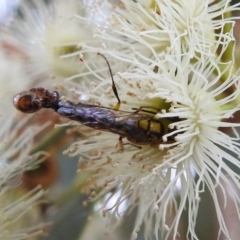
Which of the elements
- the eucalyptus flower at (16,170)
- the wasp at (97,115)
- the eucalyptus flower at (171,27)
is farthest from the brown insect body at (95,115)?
the eucalyptus flower at (16,170)

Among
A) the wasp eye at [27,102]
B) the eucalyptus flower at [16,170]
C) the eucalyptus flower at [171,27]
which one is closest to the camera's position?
the wasp eye at [27,102]

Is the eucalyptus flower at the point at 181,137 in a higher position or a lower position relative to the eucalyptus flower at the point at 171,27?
lower

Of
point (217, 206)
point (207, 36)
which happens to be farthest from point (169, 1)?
point (217, 206)

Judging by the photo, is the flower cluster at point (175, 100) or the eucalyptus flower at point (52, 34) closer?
the flower cluster at point (175, 100)

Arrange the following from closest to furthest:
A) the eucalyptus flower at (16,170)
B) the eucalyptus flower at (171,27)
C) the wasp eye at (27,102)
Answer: the wasp eye at (27,102), the eucalyptus flower at (171,27), the eucalyptus flower at (16,170)

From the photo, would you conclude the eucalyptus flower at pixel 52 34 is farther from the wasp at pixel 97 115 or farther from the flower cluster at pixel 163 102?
the wasp at pixel 97 115

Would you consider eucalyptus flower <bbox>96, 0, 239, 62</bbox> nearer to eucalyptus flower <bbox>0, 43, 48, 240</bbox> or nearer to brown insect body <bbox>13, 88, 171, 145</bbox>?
brown insect body <bbox>13, 88, 171, 145</bbox>

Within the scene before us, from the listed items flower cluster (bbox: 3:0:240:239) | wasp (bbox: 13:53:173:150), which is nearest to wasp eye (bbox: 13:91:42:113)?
wasp (bbox: 13:53:173:150)

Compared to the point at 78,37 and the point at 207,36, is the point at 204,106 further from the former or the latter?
the point at 78,37
